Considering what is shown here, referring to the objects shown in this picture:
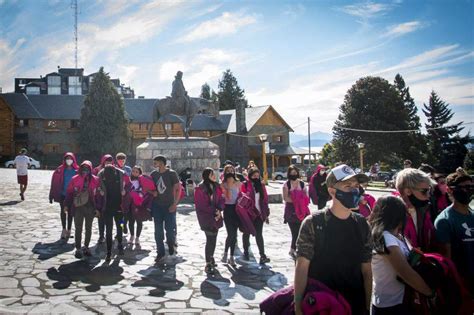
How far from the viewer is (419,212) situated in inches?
151

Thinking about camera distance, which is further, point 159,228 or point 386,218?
point 159,228

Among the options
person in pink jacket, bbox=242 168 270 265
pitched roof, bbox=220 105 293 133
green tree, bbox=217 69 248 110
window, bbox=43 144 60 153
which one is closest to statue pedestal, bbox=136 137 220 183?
person in pink jacket, bbox=242 168 270 265

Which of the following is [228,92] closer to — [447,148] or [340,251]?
[447,148]

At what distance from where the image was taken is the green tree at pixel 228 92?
257 feet

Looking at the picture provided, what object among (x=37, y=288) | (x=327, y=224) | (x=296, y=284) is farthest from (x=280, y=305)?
(x=37, y=288)

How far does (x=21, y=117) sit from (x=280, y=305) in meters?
59.2

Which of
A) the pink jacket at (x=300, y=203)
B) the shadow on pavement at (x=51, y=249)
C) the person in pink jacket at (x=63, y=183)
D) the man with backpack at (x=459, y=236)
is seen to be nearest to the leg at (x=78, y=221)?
the shadow on pavement at (x=51, y=249)

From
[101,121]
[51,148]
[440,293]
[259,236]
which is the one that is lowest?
[259,236]

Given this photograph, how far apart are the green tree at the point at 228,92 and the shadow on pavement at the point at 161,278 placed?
7088 centimetres

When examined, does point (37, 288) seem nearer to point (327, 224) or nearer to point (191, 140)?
point (327, 224)

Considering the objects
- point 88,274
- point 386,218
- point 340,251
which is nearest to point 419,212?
point 386,218

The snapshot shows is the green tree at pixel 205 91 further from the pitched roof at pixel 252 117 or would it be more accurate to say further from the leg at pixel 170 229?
the leg at pixel 170 229

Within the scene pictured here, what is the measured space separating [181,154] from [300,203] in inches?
392

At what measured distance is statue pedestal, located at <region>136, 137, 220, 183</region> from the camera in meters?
16.8
